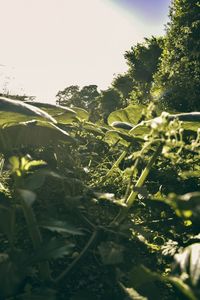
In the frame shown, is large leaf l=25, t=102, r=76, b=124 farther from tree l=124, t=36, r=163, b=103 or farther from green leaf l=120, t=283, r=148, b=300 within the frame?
tree l=124, t=36, r=163, b=103

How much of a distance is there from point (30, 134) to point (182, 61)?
11.8 m

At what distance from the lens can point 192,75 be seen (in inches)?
Result: 495

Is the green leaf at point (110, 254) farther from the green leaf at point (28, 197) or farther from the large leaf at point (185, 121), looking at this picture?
the large leaf at point (185, 121)

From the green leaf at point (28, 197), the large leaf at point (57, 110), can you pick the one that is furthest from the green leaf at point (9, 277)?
the large leaf at point (57, 110)

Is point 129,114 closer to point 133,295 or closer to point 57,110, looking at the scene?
point 57,110

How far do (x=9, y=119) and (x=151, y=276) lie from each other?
38.1 inches

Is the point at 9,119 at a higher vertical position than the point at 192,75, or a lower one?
lower

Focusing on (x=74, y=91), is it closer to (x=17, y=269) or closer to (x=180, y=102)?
(x=180, y=102)

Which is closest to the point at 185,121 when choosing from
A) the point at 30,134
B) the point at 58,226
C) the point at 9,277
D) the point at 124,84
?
the point at 30,134

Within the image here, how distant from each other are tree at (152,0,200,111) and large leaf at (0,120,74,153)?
350 inches

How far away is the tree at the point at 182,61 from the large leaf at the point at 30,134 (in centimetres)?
889

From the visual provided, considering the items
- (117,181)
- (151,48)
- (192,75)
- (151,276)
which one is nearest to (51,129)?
(151,276)

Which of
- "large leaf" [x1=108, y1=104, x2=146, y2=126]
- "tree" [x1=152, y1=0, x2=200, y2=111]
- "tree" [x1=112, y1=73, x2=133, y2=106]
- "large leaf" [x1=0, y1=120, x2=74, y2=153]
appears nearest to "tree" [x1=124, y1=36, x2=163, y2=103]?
"tree" [x1=112, y1=73, x2=133, y2=106]

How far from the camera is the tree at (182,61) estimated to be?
454 inches
